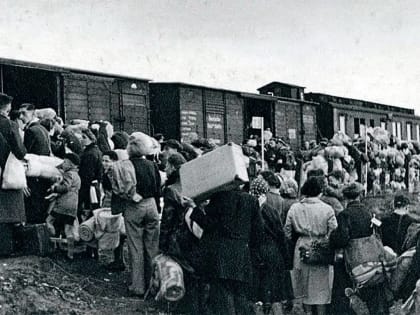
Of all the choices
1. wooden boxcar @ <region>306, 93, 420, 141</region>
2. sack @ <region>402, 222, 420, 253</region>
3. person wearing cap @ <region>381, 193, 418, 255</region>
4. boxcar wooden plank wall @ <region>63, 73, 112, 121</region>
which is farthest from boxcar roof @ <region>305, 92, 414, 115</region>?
sack @ <region>402, 222, 420, 253</region>

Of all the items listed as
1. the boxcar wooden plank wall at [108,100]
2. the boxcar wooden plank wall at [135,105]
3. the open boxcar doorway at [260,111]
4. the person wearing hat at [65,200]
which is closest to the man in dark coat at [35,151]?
the person wearing hat at [65,200]

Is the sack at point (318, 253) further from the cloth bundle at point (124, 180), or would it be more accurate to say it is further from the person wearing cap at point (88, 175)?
the person wearing cap at point (88, 175)

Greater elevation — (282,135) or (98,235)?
(282,135)

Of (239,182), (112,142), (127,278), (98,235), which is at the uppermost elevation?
(112,142)

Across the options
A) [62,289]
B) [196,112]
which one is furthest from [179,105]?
[62,289]

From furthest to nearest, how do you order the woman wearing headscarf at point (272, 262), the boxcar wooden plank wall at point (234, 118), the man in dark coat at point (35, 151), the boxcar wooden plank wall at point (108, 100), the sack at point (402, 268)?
the boxcar wooden plank wall at point (234, 118)
the boxcar wooden plank wall at point (108, 100)
the man in dark coat at point (35, 151)
the woman wearing headscarf at point (272, 262)
the sack at point (402, 268)

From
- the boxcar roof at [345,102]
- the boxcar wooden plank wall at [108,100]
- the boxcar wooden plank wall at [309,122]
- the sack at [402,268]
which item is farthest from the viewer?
the boxcar roof at [345,102]

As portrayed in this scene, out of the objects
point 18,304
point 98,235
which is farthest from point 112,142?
point 18,304

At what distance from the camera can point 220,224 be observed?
19.2ft

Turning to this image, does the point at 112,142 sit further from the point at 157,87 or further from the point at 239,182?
the point at 157,87

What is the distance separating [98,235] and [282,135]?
18987 mm

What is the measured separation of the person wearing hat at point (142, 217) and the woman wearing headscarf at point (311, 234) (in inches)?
63.7

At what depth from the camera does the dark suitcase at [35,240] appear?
7738mm

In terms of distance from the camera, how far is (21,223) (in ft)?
25.4
